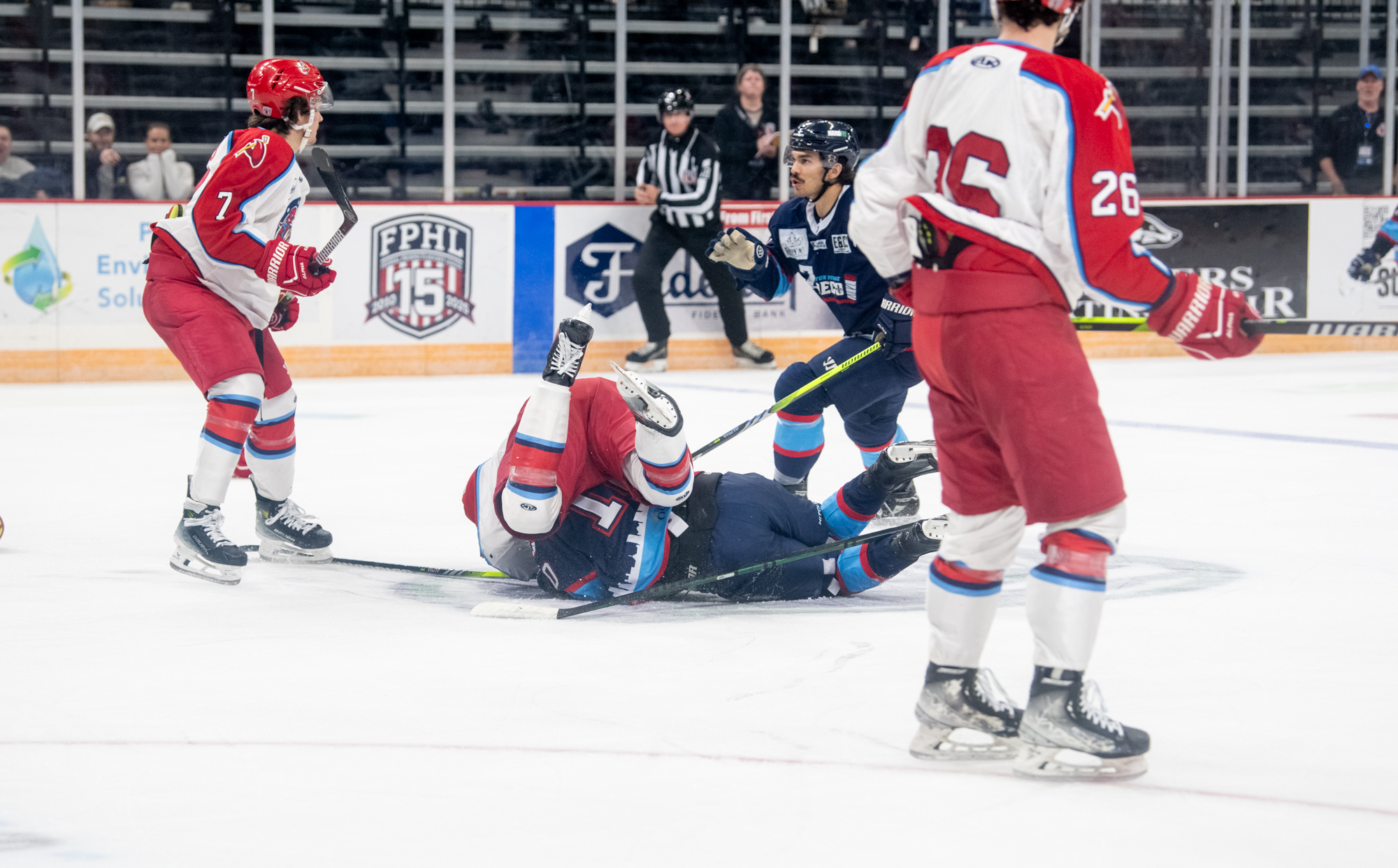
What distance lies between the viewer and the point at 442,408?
23.2ft

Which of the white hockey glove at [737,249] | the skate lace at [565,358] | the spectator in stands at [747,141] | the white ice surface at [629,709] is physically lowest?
the white ice surface at [629,709]

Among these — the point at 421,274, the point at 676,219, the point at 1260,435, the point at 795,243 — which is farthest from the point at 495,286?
the point at 795,243

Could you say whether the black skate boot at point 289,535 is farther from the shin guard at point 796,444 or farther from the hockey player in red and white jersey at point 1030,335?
the hockey player in red and white jersey at point 1030,335

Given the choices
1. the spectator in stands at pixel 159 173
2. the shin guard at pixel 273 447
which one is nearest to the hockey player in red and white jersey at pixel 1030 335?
the shin guard at pixel 273 447

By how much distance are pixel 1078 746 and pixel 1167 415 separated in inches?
197

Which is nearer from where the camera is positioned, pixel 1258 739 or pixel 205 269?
pixel 1258 739

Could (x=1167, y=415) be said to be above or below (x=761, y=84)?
below

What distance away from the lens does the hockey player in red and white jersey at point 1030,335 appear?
215 centimetres

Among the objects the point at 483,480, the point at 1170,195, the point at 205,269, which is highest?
the point at 1170,195

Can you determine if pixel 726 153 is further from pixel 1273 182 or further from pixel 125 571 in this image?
pixel 125 571

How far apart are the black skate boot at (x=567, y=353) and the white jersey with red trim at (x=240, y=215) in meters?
1.10

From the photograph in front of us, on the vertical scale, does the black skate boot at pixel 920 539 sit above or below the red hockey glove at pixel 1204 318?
below

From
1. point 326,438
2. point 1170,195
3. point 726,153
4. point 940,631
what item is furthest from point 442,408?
point 1170,195

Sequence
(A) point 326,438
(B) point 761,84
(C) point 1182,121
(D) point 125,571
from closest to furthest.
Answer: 1. (D) point 125,571
2. (A) point 326,438
3. (B) point 761,84
4. (C) point 1182,121
